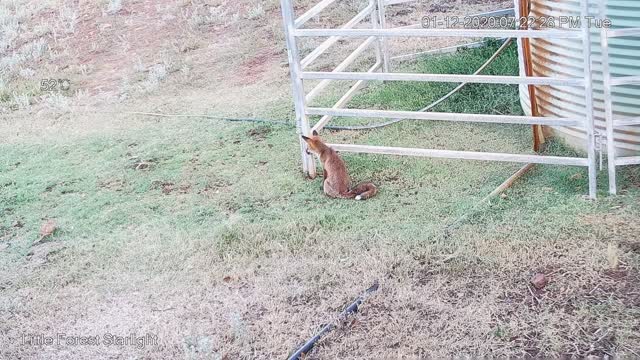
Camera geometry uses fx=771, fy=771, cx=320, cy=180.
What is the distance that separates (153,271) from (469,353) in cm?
223

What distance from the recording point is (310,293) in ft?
15.0

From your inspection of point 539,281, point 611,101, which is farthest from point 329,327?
point 611,101

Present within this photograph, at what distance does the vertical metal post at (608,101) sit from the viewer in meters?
4.91

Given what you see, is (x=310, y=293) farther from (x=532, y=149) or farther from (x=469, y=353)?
(x=532, y=149)

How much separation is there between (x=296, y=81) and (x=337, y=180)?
0.83 metres

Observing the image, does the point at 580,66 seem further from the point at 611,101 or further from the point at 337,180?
the point at 337,180

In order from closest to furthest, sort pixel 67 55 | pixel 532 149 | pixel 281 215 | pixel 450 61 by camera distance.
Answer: pixel 281 215 < pixel 532 149 < pixel 450 61 < pixel 67 55

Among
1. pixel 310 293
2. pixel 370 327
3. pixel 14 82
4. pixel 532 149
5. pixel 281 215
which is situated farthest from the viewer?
pixel 14 82

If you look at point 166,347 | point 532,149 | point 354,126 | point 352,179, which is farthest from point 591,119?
point 166,347

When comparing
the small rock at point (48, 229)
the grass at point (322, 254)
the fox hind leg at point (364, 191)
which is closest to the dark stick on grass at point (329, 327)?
the grass at point (322, 254)

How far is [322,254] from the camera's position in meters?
4.96

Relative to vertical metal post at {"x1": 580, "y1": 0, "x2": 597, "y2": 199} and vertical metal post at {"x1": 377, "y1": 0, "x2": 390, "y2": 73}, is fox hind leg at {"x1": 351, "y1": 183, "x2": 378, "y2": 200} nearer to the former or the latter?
vertical metal post at {"x1": 580, "y1": 0, "x2": 597, "y2": 199}

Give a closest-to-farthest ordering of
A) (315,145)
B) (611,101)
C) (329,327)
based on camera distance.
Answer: (329,327) → (611,101) → (315,145)

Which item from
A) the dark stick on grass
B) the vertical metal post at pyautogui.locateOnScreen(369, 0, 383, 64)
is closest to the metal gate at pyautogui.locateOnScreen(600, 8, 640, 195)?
the dark stick on grass
